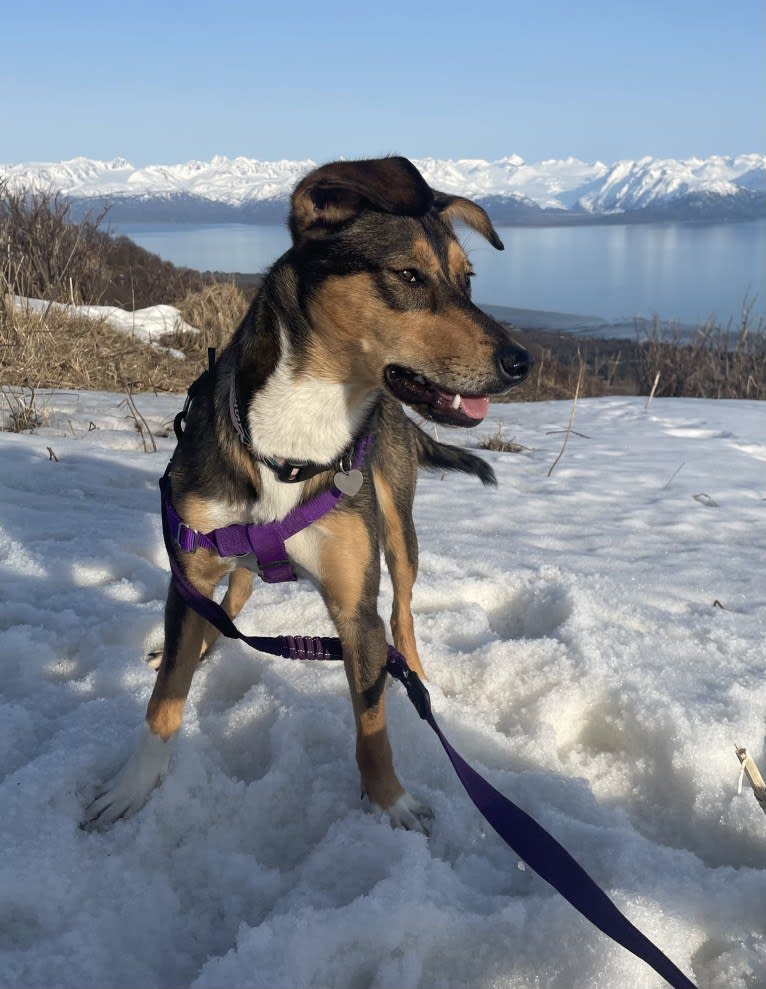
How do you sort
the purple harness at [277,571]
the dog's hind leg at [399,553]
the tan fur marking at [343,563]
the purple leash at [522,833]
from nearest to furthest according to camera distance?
the purple leash at [522,833], the purple harness at [277,571], the tan fur marking at [343,563], the dog's hind leg at [399,553]

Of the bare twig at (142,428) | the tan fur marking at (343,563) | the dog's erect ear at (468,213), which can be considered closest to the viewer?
the tan fur marking at (343,563)

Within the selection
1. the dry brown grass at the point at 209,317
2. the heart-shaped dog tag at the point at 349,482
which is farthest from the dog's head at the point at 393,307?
the dry brown grass at the point at 209,317

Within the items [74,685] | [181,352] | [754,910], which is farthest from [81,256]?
[754,910]

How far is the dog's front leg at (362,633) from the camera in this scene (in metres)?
2.44

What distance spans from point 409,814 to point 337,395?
1350mm

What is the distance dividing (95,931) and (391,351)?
5.85 ft

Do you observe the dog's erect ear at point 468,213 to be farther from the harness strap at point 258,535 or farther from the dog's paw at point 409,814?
the dog's paw at point 409,814

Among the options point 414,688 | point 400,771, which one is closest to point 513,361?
point 414,688

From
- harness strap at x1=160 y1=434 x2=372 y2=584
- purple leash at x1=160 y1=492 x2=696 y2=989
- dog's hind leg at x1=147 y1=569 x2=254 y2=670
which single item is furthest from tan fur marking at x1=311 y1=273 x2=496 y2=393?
dog's hind leg at x1=147 y1=569 x2=254 y2=670

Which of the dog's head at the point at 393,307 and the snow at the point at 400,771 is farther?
the dog's head at the point at 393,307

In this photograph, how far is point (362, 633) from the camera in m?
2.51

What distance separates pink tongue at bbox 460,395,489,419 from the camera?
249 centimetres

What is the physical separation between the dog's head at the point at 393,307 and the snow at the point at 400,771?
3.98 feet

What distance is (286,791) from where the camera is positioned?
7.91 feet
